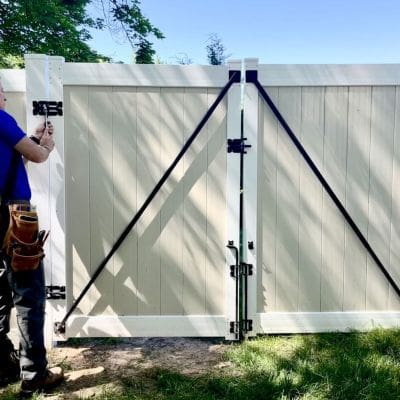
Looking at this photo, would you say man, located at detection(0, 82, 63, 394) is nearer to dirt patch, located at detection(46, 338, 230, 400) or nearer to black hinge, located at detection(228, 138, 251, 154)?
dirt patch, located at detection(46, 338, 230, 400)

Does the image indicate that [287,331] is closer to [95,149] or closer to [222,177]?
[222,177]

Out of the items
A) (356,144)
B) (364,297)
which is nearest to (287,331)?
(364,297)

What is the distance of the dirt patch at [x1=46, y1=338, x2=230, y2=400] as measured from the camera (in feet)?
8.96

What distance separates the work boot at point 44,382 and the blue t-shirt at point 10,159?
1.03 m

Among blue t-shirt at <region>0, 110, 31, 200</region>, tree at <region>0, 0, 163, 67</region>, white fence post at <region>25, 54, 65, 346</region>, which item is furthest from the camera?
tree at <region>0, 0, 163, 67</region>

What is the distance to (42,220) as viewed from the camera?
3205mm

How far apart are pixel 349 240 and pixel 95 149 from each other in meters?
1.96

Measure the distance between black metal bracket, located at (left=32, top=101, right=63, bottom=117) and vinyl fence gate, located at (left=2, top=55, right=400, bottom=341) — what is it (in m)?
0.02

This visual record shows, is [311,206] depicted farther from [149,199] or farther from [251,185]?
[149,199]

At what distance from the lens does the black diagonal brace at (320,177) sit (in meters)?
3.19

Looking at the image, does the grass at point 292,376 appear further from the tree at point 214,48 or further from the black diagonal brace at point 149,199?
the tree at point 214,48

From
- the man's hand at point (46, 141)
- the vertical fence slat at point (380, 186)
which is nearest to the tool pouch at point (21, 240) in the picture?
the man's hand at point (46, 141)

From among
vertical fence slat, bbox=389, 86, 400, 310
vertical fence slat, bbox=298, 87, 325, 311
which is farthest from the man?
vertical fence slat, bbox=389, 86, 400, 310

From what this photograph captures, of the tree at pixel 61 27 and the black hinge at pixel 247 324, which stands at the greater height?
the tree at pixel 61 27
